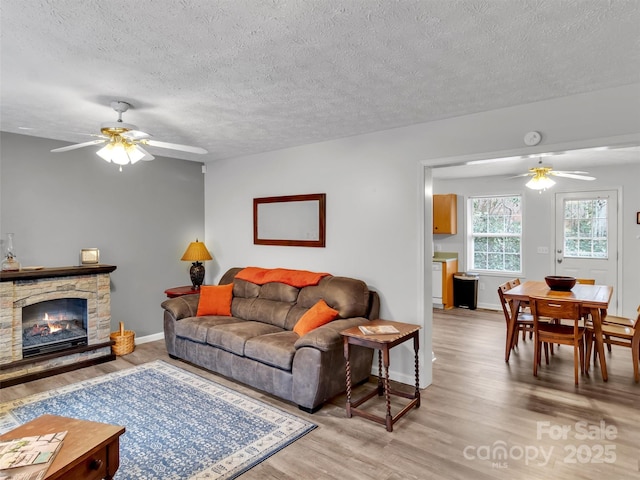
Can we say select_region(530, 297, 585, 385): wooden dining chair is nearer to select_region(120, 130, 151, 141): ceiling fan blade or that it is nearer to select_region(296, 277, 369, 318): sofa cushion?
select_region(296, 277, 369, 318): sofa cushion

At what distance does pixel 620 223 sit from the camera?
599 centimetres

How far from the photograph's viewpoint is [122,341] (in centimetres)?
459

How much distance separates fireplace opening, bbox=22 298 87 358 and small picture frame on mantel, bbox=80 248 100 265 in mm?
430

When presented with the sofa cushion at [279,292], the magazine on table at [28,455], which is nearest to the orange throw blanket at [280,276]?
the sofa cushion at [279,292]

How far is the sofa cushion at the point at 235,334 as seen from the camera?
3656 mm

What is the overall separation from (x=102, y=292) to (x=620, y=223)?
735cm

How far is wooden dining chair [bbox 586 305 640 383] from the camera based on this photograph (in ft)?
12.1

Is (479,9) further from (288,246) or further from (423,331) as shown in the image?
(288,246)

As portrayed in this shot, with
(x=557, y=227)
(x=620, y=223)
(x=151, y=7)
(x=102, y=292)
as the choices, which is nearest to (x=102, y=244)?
(x=102, y=292)

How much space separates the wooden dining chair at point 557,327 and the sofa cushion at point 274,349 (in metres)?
2.43

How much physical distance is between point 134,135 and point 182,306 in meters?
2.14

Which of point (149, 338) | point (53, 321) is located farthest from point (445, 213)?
point (53, 321)

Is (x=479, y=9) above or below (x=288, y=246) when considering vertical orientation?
above

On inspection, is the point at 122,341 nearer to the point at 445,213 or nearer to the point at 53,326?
the point at 53,326
